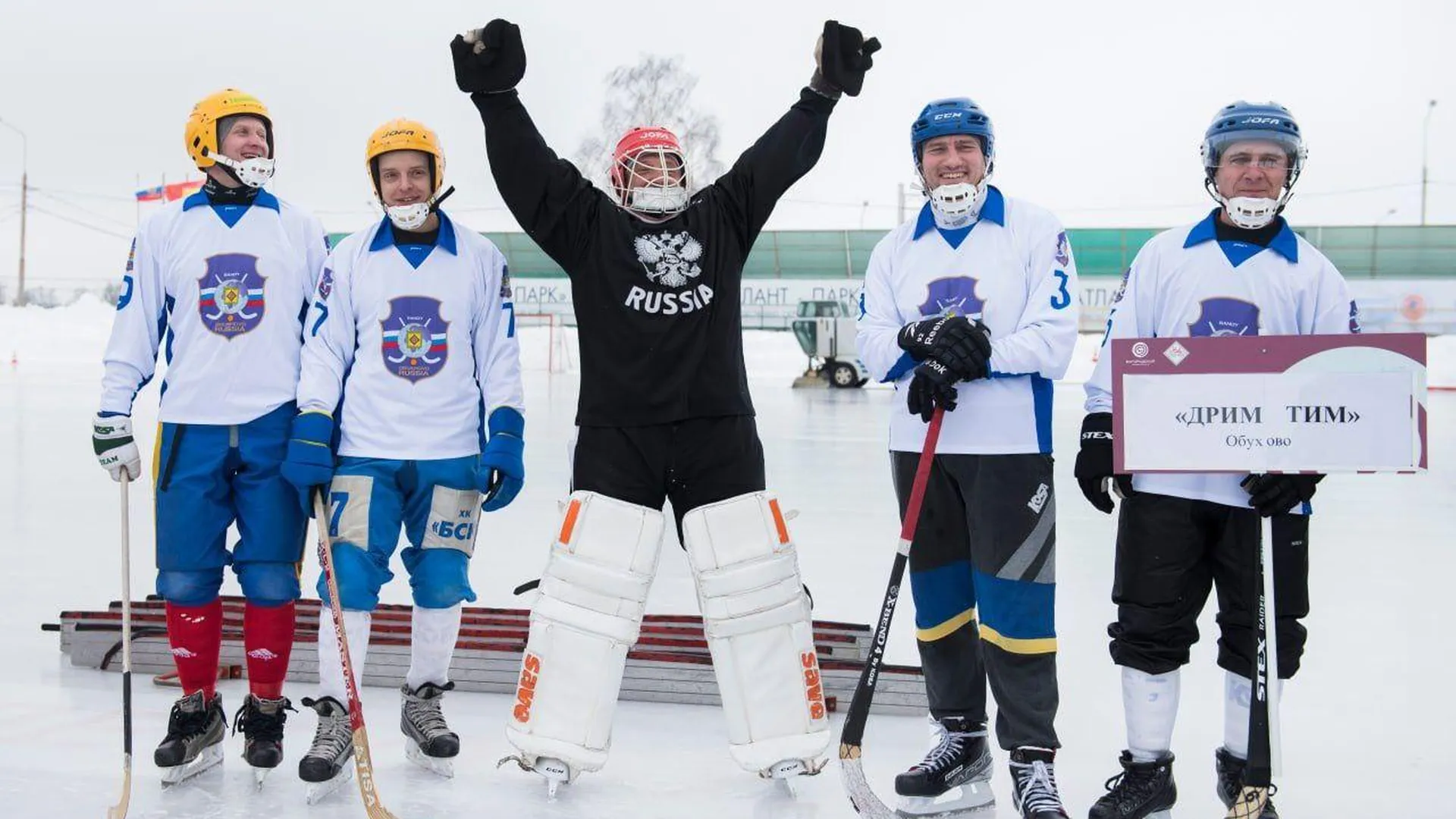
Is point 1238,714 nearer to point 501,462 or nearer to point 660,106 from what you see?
point 501,462

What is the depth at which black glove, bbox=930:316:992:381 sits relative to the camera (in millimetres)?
2535

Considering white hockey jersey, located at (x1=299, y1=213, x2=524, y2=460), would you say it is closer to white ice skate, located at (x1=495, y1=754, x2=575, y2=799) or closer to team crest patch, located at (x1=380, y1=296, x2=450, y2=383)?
team crest patch, located at (x1=380, y1=296, x2=450, y2=383)

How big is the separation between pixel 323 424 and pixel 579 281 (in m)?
0.67

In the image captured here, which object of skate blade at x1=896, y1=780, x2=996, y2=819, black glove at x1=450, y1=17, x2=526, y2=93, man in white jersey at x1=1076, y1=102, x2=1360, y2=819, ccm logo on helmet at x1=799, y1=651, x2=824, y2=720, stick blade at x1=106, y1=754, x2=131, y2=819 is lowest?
skate blade at x1=896, y1=780, x2=996, y2=819

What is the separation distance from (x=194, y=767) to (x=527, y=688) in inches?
31.8

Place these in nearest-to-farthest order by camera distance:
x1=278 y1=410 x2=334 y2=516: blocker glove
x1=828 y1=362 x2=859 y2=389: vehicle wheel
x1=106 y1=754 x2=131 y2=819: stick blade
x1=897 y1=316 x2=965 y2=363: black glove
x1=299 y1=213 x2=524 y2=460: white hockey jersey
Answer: x1=106 y1=754 x2=131 y2=819: stick blade
x1=897 y1=316 x2=965 y2=363: black glove
x1=278 y1=410 x2=334 y2=516: blocker glove
x1=299 y1=213 x2=524 y2=460: white hockey jersey
x1=828 y1=362 x2=859 y2=389: vehicle wheel

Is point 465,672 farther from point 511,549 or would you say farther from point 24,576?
point 24,576

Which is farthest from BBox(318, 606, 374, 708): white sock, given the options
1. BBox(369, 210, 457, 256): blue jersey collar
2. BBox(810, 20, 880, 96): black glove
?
BBox(810, 20, 880, 96): black glove

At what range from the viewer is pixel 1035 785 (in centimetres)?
256

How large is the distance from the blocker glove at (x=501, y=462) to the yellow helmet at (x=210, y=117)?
91 centimetres

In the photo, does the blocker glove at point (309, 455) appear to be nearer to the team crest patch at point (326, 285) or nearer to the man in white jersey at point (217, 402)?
the man in white jersey at point (217, 402)

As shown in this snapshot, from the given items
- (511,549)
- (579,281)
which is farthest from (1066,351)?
(511,549)

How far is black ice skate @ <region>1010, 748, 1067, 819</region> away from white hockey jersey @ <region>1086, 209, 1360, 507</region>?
1.94 feet

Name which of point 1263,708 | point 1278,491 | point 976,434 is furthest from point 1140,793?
point 976,434
